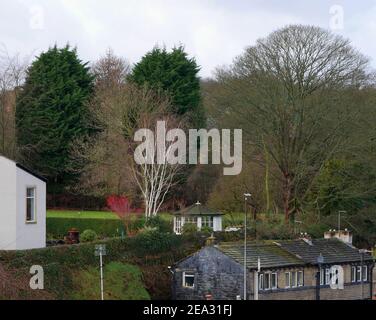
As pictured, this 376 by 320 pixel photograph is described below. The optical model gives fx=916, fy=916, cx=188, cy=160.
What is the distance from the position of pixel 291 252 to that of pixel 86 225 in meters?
13.0

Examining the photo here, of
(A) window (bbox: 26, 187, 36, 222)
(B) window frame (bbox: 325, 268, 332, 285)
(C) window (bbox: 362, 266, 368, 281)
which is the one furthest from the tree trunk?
(A) window (bbox: 26, 187, 36, 222)

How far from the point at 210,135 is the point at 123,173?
590 centimetres

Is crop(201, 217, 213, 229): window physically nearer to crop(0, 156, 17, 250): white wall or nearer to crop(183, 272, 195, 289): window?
crop(183, 272, 195, 289): window

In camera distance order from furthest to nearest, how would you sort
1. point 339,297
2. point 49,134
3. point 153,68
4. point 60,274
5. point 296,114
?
point 153,68
point 49,134
point 296,114
point 339,297
point 60,274

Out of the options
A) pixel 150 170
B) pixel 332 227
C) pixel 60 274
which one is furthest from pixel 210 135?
pixel 60 274

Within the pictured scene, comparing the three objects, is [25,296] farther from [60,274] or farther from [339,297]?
[339,297]

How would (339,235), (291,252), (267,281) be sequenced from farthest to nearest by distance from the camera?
1. (339,235)
2. (291,252)
3. (267,281)

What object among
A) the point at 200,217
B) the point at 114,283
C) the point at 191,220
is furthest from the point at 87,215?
the point at 114,283

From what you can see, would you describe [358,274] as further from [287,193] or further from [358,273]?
Answer: [287,193]

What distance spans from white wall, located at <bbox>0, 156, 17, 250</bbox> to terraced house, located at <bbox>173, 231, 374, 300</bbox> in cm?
914

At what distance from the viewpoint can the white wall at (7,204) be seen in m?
33.5

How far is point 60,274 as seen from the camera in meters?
33.9

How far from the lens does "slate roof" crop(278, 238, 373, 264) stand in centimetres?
4294

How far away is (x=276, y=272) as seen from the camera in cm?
3978
